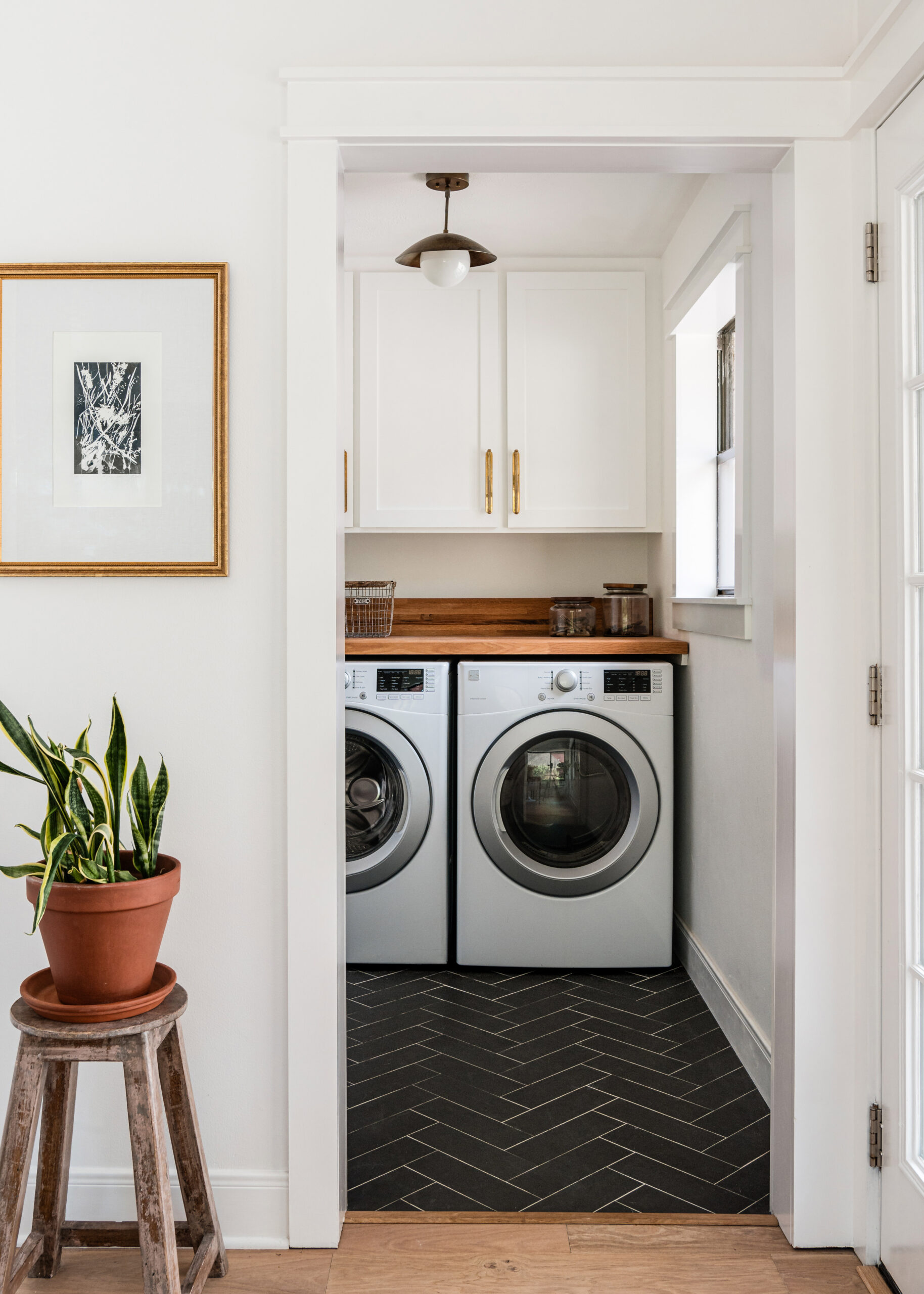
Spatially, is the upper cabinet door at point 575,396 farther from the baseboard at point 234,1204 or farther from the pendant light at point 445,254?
the baseboard at point 234,1204

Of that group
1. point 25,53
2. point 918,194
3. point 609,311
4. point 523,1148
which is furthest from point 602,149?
point 523,1148

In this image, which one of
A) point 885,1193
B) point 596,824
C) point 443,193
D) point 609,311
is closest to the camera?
point 885,1193

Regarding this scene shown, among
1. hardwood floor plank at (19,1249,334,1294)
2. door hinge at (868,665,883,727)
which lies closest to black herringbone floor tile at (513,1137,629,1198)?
hardwood floor plank at (19,1249,334,1294)

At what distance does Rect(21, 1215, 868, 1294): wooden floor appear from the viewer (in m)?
1.63

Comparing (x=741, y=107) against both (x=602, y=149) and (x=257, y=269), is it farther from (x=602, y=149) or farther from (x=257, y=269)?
(x=257, y=269)

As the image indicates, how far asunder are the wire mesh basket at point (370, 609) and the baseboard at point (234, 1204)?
6.30ft

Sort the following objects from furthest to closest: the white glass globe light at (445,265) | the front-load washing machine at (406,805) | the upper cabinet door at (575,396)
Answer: the upper cabinet door at (575,396) < the front-load washing machine at (406,805) < the white glass globe light at (445,265)

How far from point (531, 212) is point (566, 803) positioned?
1.84m

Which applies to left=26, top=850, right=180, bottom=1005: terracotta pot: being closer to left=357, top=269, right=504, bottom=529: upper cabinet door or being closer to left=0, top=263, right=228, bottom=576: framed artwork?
left=0, top=263, right=228, bottom=576: framed artwork

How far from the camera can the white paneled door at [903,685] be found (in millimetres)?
1549

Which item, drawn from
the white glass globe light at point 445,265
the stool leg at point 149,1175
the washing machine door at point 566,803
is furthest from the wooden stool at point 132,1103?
the white glass globe light at point 445,265

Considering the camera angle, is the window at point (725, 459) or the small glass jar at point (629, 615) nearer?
the window at point (725, 459)

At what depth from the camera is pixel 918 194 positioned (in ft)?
5.00

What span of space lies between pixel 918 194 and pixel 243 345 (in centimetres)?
113
